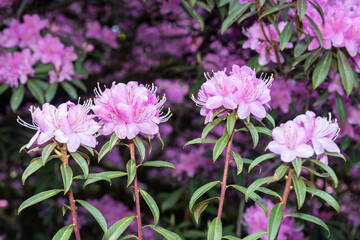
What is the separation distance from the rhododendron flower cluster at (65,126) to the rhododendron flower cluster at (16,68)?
1015mm

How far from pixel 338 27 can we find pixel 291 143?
28.1 inches

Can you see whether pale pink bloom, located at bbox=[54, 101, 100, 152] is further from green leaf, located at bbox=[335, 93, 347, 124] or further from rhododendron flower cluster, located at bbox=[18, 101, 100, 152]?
green leaf, located at bbox=[335, 93, 347, 124]

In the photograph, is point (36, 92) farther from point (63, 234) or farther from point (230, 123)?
point (230, 123)

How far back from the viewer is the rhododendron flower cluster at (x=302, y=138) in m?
0.99

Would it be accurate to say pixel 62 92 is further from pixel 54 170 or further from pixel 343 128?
pixel 343 128

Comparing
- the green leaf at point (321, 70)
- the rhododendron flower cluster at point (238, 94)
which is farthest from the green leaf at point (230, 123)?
the green leaf at point (321, 70)

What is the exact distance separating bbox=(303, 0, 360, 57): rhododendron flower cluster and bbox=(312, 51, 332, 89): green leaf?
51 millimetres

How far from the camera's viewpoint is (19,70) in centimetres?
196

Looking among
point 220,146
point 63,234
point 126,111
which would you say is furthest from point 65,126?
point 220,146

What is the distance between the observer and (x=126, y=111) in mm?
1014

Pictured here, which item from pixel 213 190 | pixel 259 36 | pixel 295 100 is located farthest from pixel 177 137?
pixel 259 36

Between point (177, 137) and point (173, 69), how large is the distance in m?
1.29

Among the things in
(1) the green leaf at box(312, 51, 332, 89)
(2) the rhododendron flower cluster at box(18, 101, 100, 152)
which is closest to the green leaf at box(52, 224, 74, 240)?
(2) the rhododendron flower cluster at box(18, 101, 100, 152)

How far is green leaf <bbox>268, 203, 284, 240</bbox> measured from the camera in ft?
3.20
